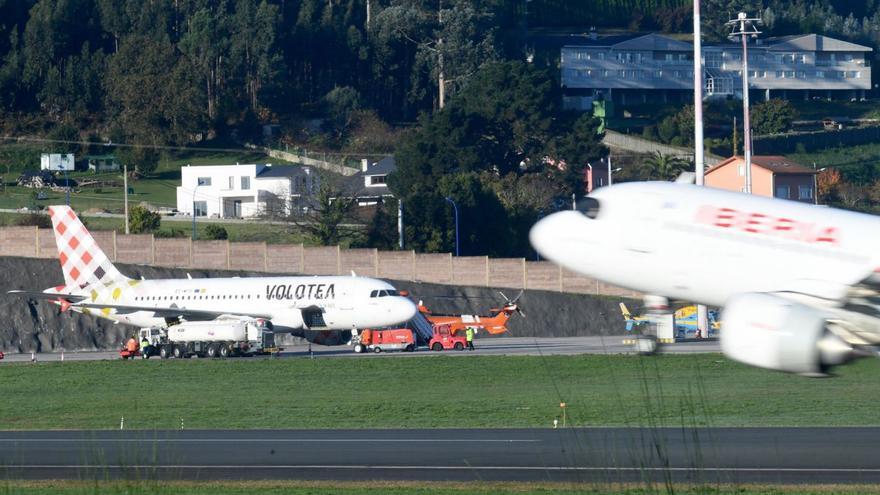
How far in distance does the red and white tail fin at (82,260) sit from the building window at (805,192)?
77.9 metres

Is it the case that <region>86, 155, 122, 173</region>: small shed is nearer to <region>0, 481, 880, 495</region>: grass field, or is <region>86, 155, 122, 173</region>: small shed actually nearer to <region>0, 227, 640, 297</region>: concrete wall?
<region>0, 227, 640, 297</region>: concrete wall

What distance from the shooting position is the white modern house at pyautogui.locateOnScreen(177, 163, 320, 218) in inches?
6368

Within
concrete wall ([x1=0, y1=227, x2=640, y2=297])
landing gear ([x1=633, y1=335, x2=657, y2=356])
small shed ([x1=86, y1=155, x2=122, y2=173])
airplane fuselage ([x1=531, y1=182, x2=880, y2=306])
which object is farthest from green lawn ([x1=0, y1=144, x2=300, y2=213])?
landing gear ([x1=633, y1=335, x2=657, y2=356])

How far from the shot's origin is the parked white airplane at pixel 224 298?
263ft

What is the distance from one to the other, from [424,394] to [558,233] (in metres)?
28.2

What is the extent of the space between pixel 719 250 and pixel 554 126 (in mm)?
127371

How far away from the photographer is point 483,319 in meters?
97.2

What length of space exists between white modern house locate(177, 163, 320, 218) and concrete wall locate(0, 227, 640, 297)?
48.7 meters

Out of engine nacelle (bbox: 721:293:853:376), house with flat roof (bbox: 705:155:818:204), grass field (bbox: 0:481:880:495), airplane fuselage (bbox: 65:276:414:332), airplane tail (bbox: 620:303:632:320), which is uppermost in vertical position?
engine nacelle (bbox: 721:293:853:376)

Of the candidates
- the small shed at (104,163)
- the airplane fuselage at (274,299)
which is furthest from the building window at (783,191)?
the small shed at (104,163)

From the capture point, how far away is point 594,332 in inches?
4203

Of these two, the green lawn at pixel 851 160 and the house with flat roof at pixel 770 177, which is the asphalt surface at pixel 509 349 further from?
the green lawn at pixel 851 160

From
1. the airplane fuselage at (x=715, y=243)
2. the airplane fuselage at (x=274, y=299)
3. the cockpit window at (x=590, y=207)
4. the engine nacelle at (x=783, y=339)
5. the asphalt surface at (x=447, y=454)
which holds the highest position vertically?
the cockpit window at (x=590, y=207)

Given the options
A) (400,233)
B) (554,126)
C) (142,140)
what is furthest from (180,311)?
(142,140)
